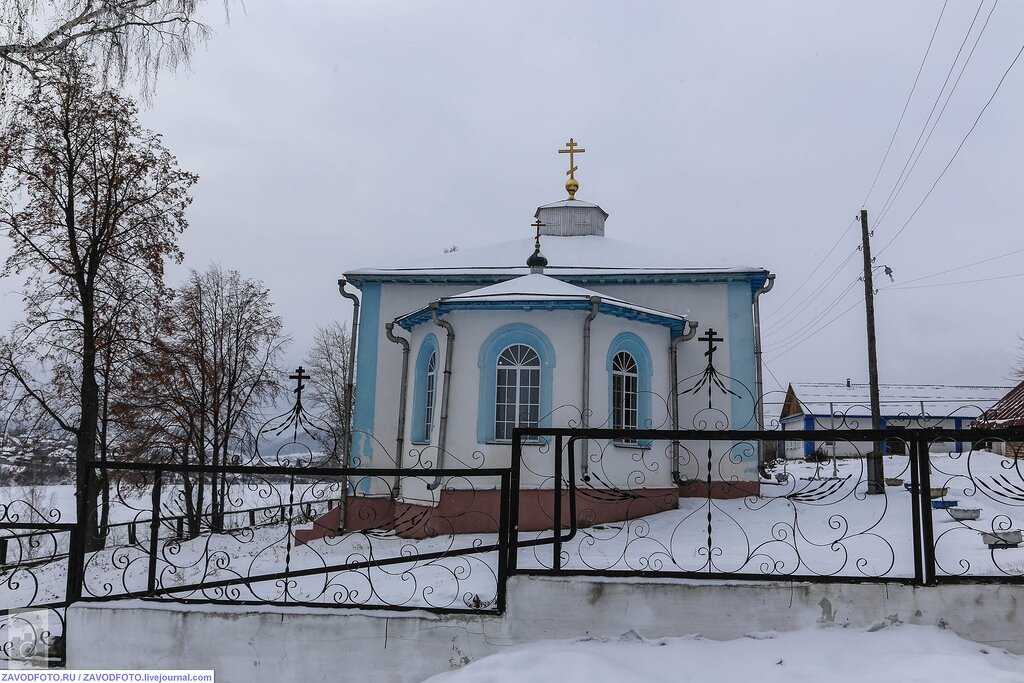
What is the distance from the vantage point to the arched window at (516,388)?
10453mm

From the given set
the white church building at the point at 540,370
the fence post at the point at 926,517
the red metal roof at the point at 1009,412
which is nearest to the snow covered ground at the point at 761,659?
the fence post at the point at 926,517

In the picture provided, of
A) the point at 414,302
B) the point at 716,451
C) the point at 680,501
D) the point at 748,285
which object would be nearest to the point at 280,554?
the point at 414,302

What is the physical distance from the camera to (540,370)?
10445mm

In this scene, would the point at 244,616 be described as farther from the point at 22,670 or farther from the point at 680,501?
the point at 680,501

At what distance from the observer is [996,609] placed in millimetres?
4656

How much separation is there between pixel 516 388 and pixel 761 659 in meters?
6.29

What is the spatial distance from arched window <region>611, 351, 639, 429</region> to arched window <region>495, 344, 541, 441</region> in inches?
43.6

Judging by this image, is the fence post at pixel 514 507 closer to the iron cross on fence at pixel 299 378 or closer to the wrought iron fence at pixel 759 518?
the wrought iron fence at pixel 759 518

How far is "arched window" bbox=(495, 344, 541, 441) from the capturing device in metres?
10.5

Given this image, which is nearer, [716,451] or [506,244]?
[716,451]

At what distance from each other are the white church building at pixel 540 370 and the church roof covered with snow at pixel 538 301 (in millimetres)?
22

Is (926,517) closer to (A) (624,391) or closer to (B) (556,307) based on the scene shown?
(B) (556,307)

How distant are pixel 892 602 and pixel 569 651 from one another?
1.99 metres

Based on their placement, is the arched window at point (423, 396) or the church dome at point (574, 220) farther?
the church dome at point (574, 220)
